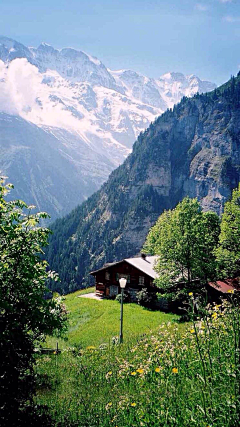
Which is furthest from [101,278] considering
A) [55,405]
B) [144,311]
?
[55,405]

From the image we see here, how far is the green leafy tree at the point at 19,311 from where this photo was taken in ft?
22.3

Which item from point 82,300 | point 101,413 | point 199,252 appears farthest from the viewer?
point 82,300

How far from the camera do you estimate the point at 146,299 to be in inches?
1780

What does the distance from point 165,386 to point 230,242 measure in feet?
87.4

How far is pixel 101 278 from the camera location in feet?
191

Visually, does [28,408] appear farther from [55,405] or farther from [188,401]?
[188,401]

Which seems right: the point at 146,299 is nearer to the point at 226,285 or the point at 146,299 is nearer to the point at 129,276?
the point at 129,276

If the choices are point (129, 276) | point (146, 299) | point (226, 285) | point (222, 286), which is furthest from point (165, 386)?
point (129, 276)

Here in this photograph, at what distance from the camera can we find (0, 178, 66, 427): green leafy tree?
6.79m

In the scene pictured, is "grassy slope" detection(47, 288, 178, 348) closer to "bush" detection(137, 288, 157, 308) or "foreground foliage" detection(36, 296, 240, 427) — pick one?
"bush" detection(137, 288, 157, 308)

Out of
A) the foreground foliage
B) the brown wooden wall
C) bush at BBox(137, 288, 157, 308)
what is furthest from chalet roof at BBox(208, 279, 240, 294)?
the foreground foliage

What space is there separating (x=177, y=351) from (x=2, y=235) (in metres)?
5.25

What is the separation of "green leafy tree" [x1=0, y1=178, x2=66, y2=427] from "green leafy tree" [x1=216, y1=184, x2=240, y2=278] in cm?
2362

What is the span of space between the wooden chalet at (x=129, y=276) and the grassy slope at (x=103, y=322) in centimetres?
578
